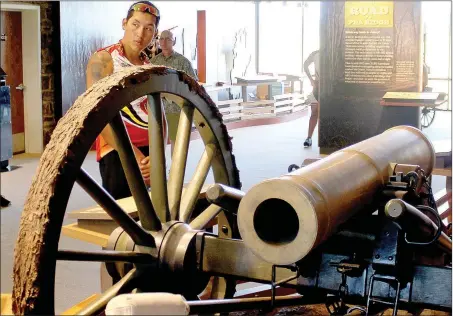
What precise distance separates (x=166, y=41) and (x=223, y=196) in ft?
11.8

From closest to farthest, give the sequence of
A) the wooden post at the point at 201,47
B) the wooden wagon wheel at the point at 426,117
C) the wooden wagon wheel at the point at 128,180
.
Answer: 1. the wooden wagon wheel at the point at 128,180
2. the wooden post at the point at 201,47
3. the wooden wagon wheel at the point at 426,117

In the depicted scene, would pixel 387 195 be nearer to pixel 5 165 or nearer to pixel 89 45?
pixel 5 165

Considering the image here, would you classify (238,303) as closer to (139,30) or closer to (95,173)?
(139,30)

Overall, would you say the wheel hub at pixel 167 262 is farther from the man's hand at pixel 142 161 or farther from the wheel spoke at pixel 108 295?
the man's hand at pixel 142 161

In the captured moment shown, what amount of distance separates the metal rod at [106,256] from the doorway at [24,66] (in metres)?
5.88

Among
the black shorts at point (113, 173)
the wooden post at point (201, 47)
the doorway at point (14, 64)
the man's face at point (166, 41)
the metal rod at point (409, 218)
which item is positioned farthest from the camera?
the wooden post at point (201, 47)

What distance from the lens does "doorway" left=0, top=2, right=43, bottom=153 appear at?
7.71 meters

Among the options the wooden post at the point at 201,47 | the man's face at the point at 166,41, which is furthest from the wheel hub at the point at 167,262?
the wooden post at the point at 201,47

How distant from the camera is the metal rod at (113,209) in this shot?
1.65 meters

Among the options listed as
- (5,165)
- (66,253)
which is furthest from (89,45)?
(66,253)

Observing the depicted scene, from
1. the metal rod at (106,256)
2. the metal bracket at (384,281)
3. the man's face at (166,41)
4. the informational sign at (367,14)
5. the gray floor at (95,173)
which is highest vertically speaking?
the informational sign at (367,14)

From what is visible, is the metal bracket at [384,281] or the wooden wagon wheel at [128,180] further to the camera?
the metal bracket at [384,281]

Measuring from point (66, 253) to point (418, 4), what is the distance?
13.1 ft

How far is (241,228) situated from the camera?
1707mm
